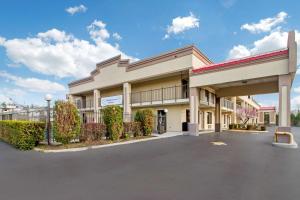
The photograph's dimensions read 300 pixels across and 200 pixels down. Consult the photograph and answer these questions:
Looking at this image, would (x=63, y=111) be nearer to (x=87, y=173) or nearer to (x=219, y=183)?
(x=87, y=173)

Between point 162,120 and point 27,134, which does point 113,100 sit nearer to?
point 162,120

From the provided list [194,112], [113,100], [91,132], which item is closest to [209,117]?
[194,112]

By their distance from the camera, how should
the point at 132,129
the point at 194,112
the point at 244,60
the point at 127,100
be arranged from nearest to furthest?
the point at 244,60
the point at 132,129
the point at 194,112
the point at 127,100

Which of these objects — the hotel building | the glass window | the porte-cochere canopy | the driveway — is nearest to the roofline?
the hotel building

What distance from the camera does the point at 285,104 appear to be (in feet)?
33.7

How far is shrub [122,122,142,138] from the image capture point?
1326cm

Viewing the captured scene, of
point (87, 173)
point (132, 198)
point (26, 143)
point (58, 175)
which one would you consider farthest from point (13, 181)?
point (26, 143)

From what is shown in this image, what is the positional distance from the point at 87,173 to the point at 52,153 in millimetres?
4035

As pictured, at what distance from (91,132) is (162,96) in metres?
9.49

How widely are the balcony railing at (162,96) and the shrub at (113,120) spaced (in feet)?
22.2

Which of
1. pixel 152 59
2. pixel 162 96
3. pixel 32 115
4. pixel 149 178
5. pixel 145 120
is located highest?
pixel 152 59

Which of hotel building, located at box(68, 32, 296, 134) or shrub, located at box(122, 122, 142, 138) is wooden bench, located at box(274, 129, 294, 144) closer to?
hotel building, located at box(68, 32, 296, 134)

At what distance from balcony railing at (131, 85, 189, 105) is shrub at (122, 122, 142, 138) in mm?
4526

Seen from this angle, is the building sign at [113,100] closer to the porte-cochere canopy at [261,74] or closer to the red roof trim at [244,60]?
the porte-cochere canopy at [261,74]
